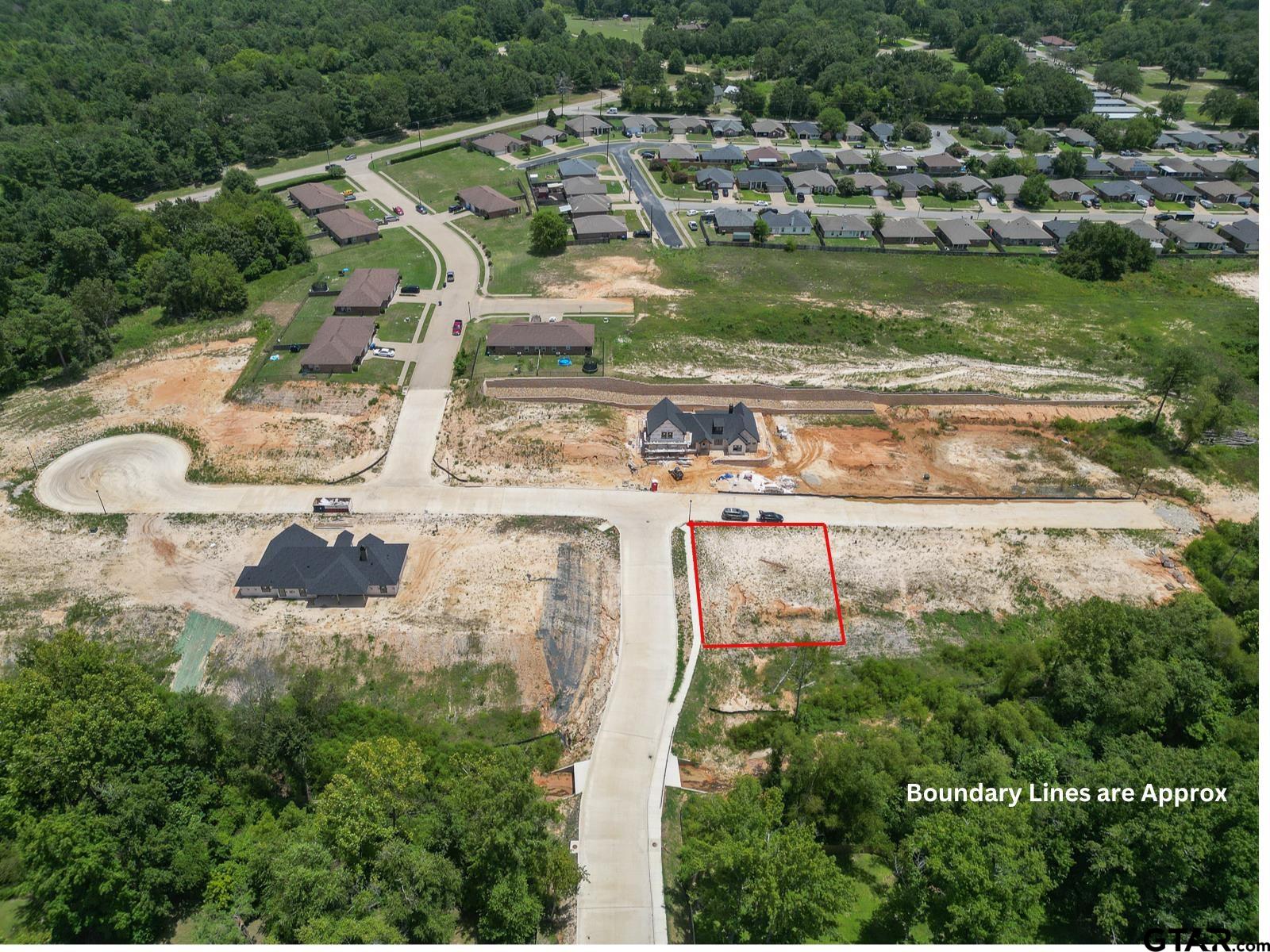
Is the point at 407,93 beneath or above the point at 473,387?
above

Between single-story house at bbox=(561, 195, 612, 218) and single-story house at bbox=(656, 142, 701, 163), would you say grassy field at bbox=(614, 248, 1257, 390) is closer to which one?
single-story house at bbox=(561, 195, 612, 218)

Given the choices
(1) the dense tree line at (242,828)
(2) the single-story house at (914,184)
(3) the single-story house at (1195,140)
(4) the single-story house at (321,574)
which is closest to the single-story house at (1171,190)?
(3) the single-story house at (1195,140)

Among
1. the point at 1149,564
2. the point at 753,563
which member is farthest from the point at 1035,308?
the point at 753,563

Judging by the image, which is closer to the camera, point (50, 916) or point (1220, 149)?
point (50, 916)

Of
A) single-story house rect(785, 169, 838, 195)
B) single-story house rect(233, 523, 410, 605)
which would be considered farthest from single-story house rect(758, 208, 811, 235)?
single-story house rect(233, 523, 410, 605)

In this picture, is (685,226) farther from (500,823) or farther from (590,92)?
(500,823)
